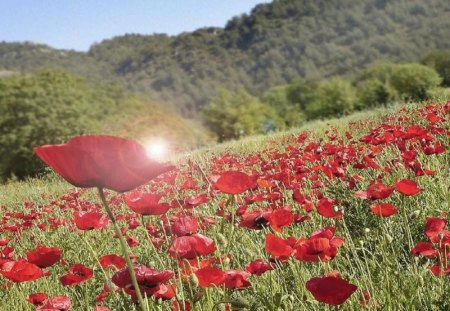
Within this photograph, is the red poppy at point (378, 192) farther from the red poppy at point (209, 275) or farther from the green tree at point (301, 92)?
the green tree at point (301, 92)

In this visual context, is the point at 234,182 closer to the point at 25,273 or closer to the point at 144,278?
the point at 144,278

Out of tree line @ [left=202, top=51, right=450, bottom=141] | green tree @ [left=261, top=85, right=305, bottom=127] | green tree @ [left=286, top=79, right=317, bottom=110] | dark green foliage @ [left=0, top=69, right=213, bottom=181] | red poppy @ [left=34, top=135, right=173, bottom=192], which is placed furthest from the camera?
green tree @ [left=286, top=79, right=317, bottom=110]

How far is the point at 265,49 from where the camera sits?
172 meters

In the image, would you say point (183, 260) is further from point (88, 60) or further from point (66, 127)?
point (88, 60)

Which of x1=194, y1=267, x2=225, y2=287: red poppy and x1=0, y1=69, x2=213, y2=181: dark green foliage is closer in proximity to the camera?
x1=194, y1=267, x2=225, y2=287: red poppy

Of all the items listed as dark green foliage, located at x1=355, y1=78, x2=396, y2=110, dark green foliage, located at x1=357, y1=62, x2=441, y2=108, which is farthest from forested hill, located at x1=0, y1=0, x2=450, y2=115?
dark green foliage, located at x1=357, y1=62, x2=441, y2=108

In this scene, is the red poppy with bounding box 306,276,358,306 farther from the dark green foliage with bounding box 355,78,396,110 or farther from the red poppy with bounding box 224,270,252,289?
the dark green foliage with bounding box 355,78,396,110

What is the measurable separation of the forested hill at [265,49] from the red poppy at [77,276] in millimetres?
112394

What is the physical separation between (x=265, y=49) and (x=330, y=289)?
17652 centimetres

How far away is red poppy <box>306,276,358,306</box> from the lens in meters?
1.04

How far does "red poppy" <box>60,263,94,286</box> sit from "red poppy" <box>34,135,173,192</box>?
96 centimetres

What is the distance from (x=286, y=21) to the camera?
18250 cm

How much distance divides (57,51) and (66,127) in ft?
481

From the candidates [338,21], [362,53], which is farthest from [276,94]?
[338,21]
